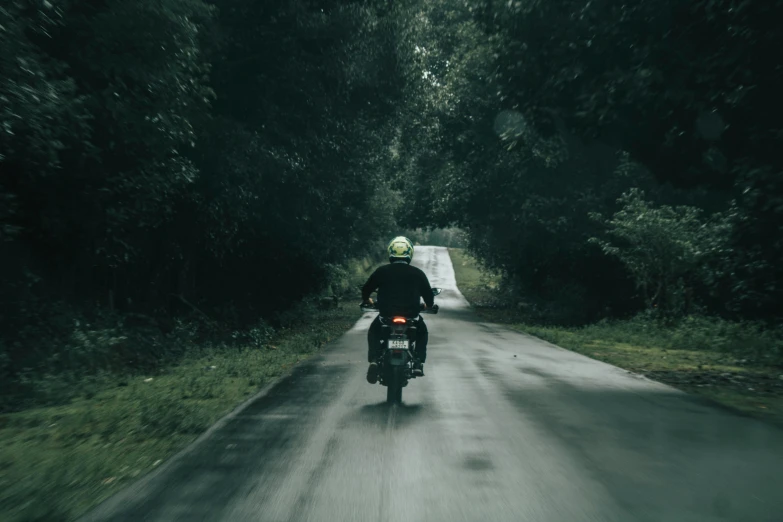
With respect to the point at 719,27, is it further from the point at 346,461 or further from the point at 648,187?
the point at 648,187

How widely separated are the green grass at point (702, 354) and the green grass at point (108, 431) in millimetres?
6543

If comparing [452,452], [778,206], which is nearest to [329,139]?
[778,206]

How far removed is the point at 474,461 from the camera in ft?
22.8

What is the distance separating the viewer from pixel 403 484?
615cm

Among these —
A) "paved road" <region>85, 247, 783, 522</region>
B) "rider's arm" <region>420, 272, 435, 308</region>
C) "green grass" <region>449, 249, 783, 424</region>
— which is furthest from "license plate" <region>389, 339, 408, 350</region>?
"green grass" <region>449, 249, 783, 424</region>

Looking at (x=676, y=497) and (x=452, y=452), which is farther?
(x=452, y=452)

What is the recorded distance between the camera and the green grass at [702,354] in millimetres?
11773

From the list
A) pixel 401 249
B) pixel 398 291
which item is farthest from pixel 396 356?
pixel 401 249

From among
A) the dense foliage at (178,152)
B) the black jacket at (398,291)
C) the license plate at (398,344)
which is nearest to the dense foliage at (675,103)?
the black jacket at (398,291)

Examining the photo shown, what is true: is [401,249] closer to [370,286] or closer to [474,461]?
[370,286]

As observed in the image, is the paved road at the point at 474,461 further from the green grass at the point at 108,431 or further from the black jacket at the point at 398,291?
the black jacket at the point at 398,291

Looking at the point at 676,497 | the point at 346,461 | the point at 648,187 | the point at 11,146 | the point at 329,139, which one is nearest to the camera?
the point at 676,497

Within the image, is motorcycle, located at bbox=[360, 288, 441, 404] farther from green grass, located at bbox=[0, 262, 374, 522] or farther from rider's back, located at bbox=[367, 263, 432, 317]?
green grass, located at bbox=[0, 262, 374, 522]

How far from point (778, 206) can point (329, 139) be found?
44.0ft
